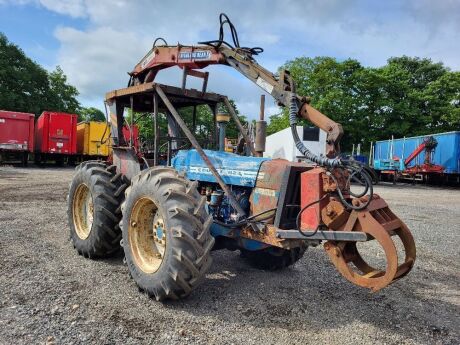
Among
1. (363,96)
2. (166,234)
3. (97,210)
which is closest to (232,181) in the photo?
(166,234)

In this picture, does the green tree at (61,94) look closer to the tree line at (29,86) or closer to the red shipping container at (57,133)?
the tree line at (29,86)

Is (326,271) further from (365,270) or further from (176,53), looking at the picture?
(176,53)

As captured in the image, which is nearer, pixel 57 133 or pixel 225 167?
pixel 225 167

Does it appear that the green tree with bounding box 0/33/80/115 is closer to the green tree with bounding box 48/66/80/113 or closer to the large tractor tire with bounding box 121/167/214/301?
the green tree with bounding box 48/66/80/113

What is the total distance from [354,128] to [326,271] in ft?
107

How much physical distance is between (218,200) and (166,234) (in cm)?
90

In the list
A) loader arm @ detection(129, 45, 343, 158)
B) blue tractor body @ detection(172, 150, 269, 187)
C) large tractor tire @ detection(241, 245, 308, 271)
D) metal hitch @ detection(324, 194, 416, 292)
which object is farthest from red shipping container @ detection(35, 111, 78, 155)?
metal hitch @ detection(324, 194, 416, 292)

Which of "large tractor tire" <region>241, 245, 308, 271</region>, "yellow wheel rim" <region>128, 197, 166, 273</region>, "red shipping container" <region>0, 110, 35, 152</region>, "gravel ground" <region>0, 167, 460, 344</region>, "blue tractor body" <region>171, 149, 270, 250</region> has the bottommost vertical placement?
"gravel ground" <region>0, 167, 460, 344</region>

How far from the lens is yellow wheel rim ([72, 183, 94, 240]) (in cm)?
591

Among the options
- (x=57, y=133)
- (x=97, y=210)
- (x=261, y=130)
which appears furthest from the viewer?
(x=57, y=133)

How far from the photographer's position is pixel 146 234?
15.2 ft

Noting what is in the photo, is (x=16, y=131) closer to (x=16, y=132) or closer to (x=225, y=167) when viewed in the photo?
(x=16, y=132)

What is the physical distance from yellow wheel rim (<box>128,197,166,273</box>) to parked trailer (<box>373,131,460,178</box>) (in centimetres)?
2439

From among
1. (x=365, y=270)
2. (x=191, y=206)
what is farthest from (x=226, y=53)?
(x=365, y=270)
